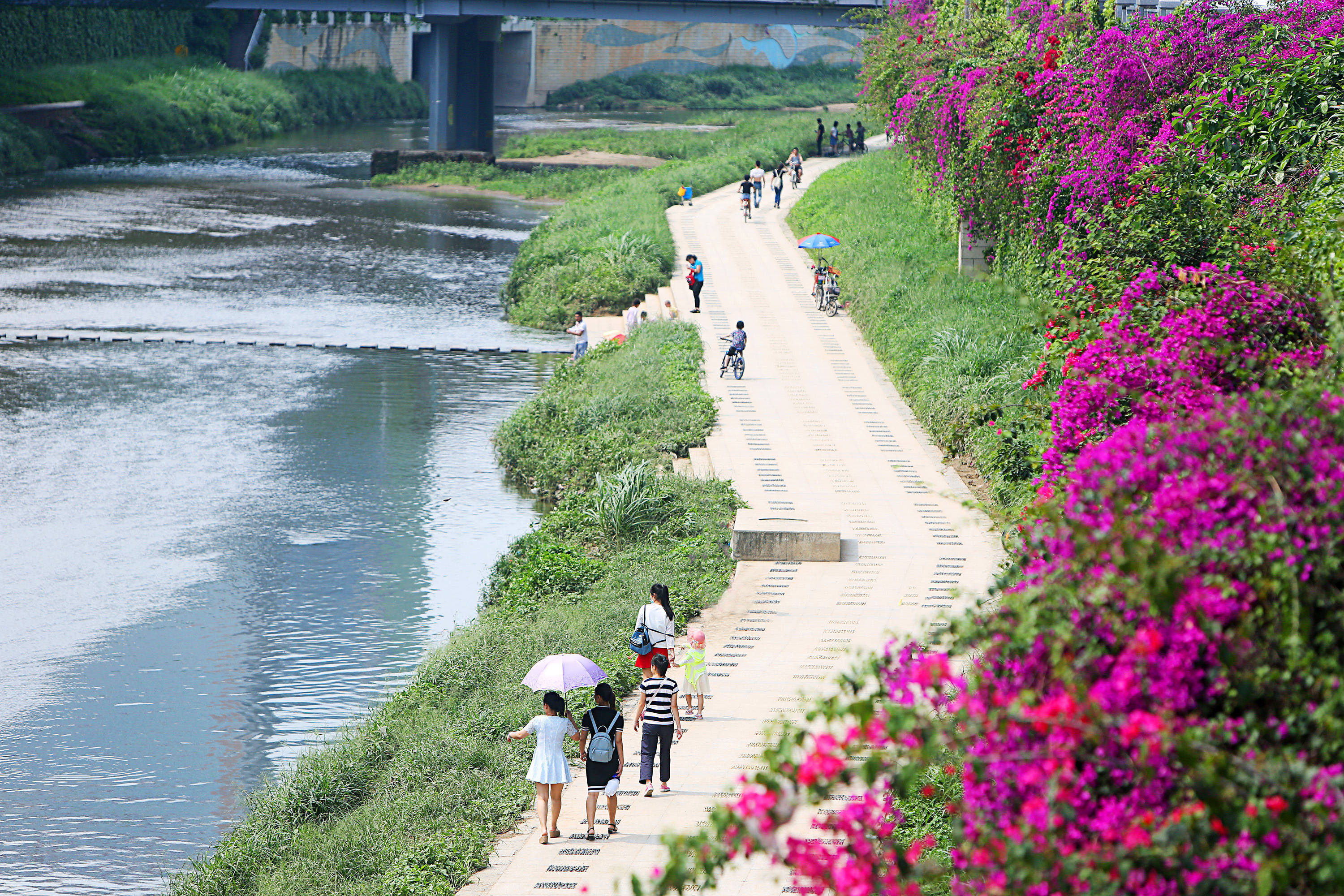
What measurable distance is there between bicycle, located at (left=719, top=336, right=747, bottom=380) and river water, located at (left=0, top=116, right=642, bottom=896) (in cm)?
417

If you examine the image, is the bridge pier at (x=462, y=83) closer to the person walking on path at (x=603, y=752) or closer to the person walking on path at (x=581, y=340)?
the person walking on path at (x=581, y=340)

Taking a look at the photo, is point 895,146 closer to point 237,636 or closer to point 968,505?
point 237,636

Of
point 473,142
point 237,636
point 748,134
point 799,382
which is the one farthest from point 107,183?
point 237,636

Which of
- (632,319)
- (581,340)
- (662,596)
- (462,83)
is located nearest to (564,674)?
(662,596)

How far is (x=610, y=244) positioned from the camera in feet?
121

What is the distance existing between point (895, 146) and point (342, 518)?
24.1m

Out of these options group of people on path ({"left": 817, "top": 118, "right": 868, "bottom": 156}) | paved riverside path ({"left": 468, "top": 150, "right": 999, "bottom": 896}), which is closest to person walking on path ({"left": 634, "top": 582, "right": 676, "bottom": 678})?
paved riverside path ({"left": 468, "top": 150, "right": 999, "bottom": 896})

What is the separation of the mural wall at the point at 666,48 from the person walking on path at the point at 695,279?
65918mm

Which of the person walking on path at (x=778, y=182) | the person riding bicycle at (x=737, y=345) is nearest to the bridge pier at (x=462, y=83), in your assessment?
the person walking on path at (x=778, y=182)

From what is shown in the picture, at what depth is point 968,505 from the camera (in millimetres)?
6316

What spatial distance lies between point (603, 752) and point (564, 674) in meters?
1.24

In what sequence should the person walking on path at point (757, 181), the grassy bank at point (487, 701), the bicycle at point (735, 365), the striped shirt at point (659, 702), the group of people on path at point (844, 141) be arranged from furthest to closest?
the group of people on path at point (844, 141)
the person walking on path at point (757, 181)
the bicycle at point (735, 365)
the grassy bank at point (487, 701)
the striped shirt at point (659, 702)

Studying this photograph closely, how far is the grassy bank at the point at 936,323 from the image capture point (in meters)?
17.6

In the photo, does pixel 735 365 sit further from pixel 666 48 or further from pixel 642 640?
pixel 666 48
